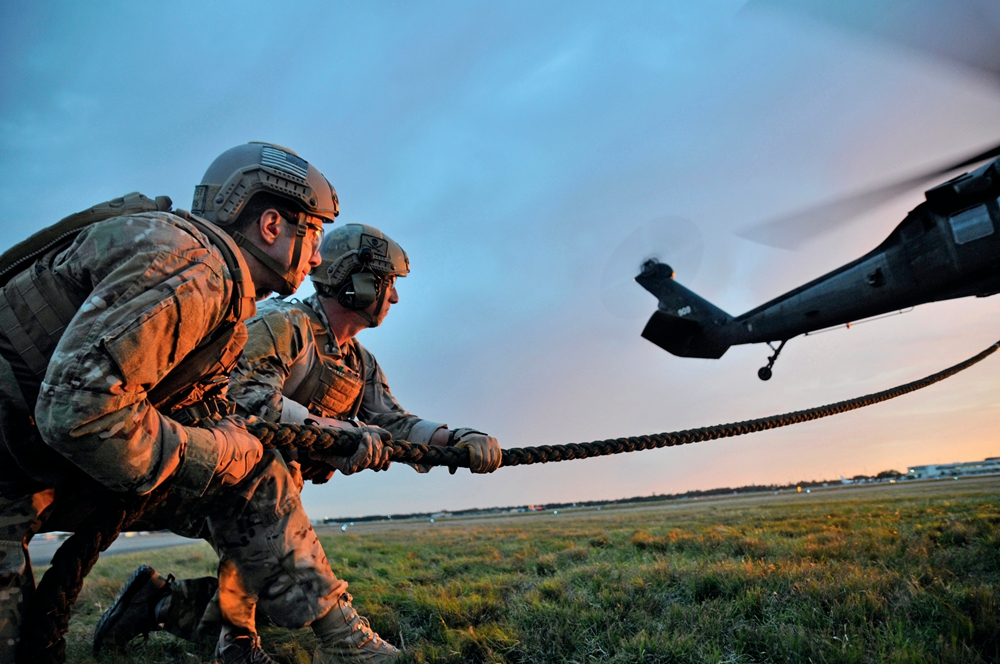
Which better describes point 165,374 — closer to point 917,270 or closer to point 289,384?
point 289,384

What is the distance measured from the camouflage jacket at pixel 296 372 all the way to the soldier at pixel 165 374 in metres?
0.40

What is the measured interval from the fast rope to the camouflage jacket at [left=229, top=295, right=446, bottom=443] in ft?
2.20

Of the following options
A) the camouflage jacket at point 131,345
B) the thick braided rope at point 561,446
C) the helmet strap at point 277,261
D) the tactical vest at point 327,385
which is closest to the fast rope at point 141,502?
the thick braided rope at point 561,446

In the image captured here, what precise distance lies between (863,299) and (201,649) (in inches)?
570

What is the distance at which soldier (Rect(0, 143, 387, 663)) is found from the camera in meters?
1.68

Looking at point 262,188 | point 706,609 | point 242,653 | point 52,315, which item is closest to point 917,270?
point 706,609

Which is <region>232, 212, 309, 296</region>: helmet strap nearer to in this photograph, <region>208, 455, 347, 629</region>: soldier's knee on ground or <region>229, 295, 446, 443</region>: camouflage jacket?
<region>229, 295, 446, 443</region>: camouflage jacket

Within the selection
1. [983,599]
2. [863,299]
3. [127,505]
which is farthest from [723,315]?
[127,505]

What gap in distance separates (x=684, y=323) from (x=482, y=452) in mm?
18348

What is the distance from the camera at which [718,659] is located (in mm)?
2109

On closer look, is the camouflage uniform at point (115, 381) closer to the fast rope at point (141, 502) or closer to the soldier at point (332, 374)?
the fast rope at point (141, 502)

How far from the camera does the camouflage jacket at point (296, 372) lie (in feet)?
10.4

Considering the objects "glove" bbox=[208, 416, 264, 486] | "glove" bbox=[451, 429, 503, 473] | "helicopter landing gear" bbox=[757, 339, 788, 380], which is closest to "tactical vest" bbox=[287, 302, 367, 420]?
"glove" bbox=[451, 429, 503, 473]

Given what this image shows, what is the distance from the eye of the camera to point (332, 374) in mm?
3977
